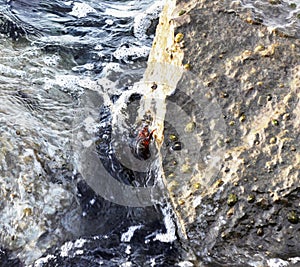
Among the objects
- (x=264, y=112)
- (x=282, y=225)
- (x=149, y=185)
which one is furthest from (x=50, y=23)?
(x=282, y=225)

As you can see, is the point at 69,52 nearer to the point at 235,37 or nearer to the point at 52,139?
the point at 52,139

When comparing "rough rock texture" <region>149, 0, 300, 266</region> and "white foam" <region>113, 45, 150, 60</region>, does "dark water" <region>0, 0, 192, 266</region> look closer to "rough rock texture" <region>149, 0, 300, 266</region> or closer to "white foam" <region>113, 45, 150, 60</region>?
"white foam" <region>113, 45, 150, 60</region>

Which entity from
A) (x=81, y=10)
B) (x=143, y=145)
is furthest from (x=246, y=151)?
(x=81, y=10)

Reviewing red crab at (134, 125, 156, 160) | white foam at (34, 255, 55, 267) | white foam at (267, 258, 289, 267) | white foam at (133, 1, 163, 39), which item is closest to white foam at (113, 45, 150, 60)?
white foam at (133, 1, 163, 39)

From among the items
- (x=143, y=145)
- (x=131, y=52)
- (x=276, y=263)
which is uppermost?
(x=131, y=52)

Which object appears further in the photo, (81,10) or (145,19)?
(81,10)

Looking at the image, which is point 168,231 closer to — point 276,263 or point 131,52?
point 276,263

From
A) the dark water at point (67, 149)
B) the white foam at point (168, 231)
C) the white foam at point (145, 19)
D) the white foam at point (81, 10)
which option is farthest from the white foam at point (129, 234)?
the white foam at point (81, 10)
